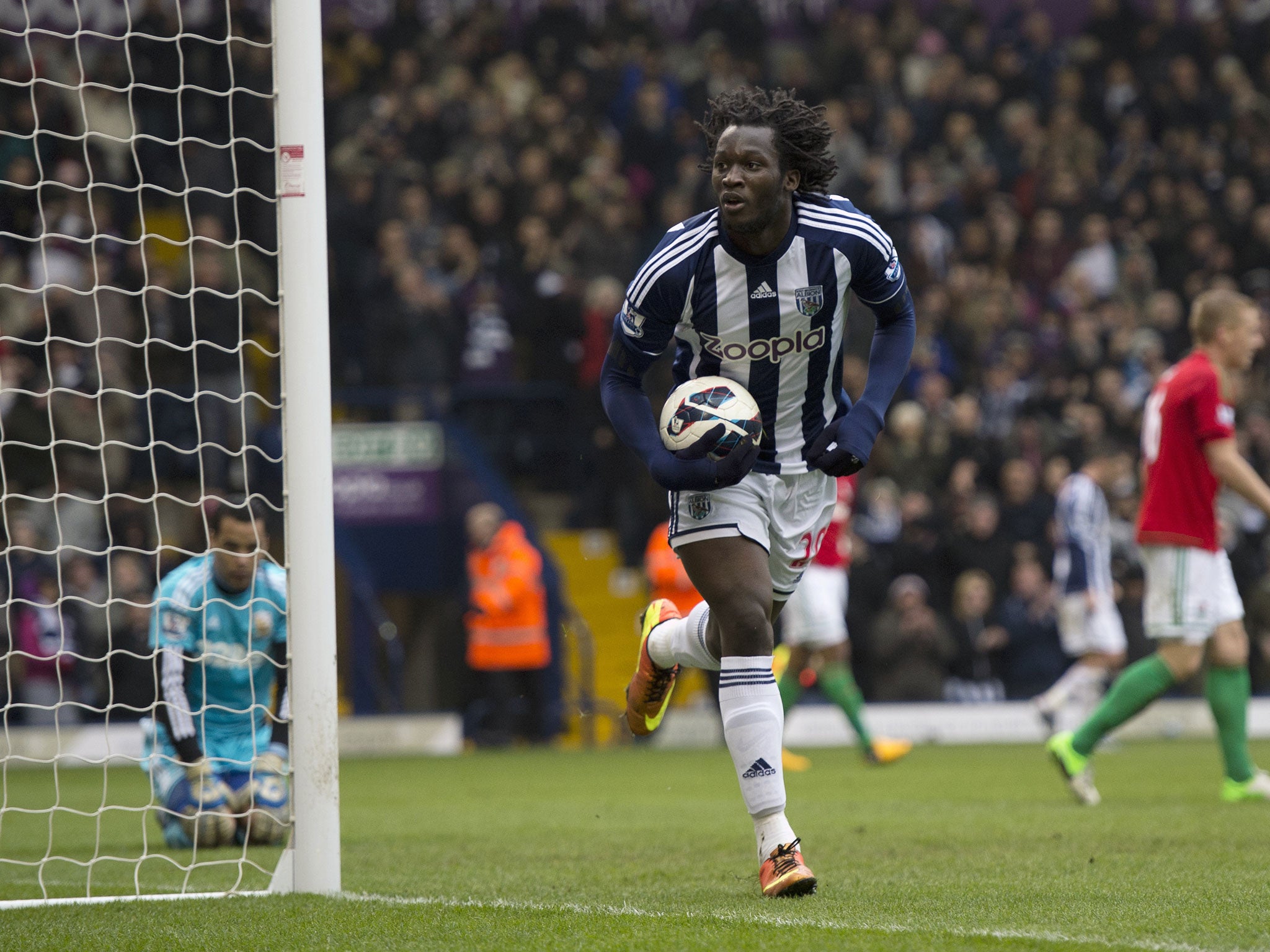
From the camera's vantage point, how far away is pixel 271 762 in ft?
22.6

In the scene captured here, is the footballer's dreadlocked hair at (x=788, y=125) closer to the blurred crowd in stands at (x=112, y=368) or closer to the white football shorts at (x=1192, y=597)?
the white football shorts at (x=1192, y=597)

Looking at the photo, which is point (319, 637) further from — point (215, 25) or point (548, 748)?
point (548, 748)

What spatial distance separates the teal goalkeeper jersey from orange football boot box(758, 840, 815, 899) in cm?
303

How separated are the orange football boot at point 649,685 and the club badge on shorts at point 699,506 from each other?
0.73 meters

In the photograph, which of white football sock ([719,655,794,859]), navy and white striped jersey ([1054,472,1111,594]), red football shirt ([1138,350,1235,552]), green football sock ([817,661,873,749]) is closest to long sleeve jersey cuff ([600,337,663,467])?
white football sock ([719,655,794,859])

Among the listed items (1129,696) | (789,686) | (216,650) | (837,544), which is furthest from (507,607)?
(1129,696)

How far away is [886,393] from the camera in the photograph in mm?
4820

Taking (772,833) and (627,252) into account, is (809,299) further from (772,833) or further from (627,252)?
(627,252)

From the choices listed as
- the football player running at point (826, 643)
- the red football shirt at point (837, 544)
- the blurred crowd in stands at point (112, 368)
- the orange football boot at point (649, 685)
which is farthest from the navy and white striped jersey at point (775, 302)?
the blurred crowd in stands at point (112, 368)

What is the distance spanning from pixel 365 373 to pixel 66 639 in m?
3.84

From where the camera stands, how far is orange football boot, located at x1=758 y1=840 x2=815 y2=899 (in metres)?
4.46

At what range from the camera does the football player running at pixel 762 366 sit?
4652 millimetres

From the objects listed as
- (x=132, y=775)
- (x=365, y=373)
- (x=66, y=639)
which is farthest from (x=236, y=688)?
(x=365, y=373)

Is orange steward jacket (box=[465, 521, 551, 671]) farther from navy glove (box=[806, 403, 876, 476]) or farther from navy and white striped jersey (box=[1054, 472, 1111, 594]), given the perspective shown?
navy glove (box=[806, 403, 876, 476])
